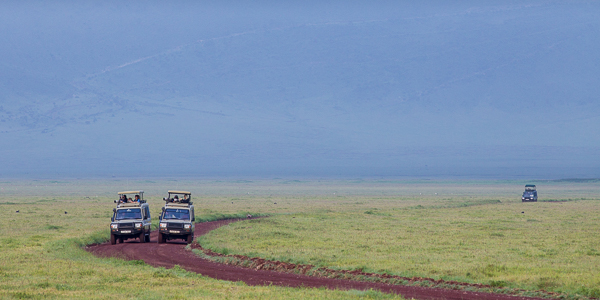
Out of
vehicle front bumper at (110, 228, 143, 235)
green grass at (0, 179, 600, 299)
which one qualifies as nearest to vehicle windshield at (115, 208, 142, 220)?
vehicle front bumper at (110, 228, 143, 235)

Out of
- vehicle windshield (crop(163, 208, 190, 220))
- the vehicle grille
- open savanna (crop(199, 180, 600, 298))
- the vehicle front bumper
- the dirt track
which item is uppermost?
vehicle windshield (crop(163, 208, 190, 220))

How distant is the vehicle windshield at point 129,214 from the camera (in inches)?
1706

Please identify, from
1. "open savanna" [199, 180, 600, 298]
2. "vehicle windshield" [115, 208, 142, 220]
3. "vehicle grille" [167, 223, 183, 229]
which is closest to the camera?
"open savanna" [199, 180, 600, 298]

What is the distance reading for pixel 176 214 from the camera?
44.0 m

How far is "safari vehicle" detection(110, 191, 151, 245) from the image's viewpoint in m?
42.7

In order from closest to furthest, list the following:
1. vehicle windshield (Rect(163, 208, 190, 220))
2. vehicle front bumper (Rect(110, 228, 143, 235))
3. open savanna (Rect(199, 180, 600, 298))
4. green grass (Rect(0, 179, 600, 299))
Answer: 1. green grass (Rect(0, 179, 600, 299))
2. open savanna (Rect(199, 180, 600, 298))
3. vehicle front bumper (Rect(110, 228, 143, 235))
4. vehicle windshield (Rect(163, 208, 190, 220))

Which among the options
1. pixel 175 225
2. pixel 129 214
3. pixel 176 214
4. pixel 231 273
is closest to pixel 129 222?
pixel 129 214

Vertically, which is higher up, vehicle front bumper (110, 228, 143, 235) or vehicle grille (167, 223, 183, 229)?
vehicle grille (167, 223, 183, 229)

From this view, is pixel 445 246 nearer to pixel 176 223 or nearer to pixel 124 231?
pixel 176 223

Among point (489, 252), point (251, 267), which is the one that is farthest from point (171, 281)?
point (489, 252)

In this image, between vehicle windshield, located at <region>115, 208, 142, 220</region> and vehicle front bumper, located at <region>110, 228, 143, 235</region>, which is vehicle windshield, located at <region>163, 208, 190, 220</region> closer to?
vehicle windshield, located at <region>115, 208, 142, 220</region>

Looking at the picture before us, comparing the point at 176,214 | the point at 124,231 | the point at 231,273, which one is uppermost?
the point at 176,214

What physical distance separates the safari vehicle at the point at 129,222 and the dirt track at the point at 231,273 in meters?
0.56

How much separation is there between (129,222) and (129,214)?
81cm
